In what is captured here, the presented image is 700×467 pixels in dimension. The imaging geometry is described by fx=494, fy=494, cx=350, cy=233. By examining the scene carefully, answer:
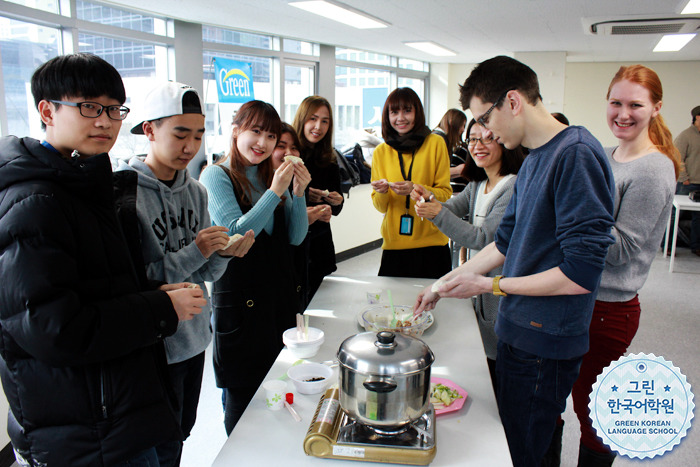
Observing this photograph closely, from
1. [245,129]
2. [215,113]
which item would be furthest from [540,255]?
[215,113]

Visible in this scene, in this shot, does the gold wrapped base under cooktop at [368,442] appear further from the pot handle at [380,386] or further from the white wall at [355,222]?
the white wall at [355,222]

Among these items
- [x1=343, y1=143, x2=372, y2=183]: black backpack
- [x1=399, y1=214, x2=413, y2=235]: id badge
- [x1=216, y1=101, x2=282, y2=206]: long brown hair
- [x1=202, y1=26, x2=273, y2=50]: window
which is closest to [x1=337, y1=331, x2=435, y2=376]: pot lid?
[x1=216, y1=101, x2=282, y2=206]: long brown hair

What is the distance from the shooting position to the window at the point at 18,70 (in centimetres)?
304

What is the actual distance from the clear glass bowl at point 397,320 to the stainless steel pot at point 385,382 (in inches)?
21.9

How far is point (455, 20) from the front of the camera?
499 centimetres

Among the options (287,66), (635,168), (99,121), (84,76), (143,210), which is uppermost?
(287,66)

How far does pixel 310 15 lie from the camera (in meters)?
4.45

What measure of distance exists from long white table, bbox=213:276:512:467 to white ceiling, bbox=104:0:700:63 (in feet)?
10.1

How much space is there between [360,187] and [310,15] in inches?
88.0

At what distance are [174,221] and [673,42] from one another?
24.4 feet

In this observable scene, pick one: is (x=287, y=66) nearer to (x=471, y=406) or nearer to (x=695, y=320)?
(x=695, y=320)

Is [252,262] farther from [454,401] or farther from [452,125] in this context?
[452,125]

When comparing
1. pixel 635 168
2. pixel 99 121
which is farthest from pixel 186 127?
pixel 635 168

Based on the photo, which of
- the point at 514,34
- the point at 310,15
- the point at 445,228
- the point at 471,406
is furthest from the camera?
the point at 514,34
